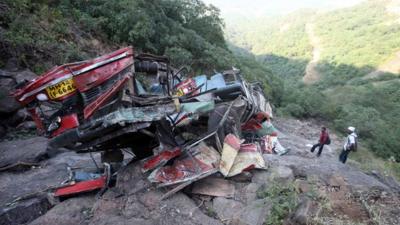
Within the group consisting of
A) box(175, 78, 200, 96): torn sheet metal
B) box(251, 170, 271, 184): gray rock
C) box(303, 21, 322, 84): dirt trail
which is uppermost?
box(175, 78, 200, 96): torn sheet metal

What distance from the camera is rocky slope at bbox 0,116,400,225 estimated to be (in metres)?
5.02

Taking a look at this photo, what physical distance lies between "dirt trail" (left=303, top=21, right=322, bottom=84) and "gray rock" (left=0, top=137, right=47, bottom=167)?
4785 centimetres

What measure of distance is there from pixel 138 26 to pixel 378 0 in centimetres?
9161

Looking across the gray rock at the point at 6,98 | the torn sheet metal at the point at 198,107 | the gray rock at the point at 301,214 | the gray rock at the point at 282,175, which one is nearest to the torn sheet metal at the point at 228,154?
the torn sheet metal at the point at 198,107

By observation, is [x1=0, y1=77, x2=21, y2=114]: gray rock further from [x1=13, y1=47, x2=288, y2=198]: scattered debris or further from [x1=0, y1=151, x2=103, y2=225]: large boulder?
[x1=13, y1=47, x2=288, y2=198]: scattered debris

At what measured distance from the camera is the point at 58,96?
5230 mm

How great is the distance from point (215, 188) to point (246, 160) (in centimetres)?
75

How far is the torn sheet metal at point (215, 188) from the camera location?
18.5 feet

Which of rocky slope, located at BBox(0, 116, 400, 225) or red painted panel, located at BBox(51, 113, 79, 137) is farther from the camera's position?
red painted panel, located at BBox(51, 113, 79, 137)

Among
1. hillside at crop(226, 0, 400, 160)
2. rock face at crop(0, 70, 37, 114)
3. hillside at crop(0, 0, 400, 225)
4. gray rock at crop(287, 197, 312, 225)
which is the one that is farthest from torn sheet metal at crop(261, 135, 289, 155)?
hillside at crop(226, 0, 400, 160)

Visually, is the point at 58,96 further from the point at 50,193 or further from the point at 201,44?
the point at 201,44

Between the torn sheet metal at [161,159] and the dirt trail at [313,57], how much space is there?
160 ft

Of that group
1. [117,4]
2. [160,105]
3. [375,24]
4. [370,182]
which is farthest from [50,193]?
[375,24]

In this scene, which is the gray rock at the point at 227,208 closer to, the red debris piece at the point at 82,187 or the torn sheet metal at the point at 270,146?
the red debris piece at the point at 82,187
